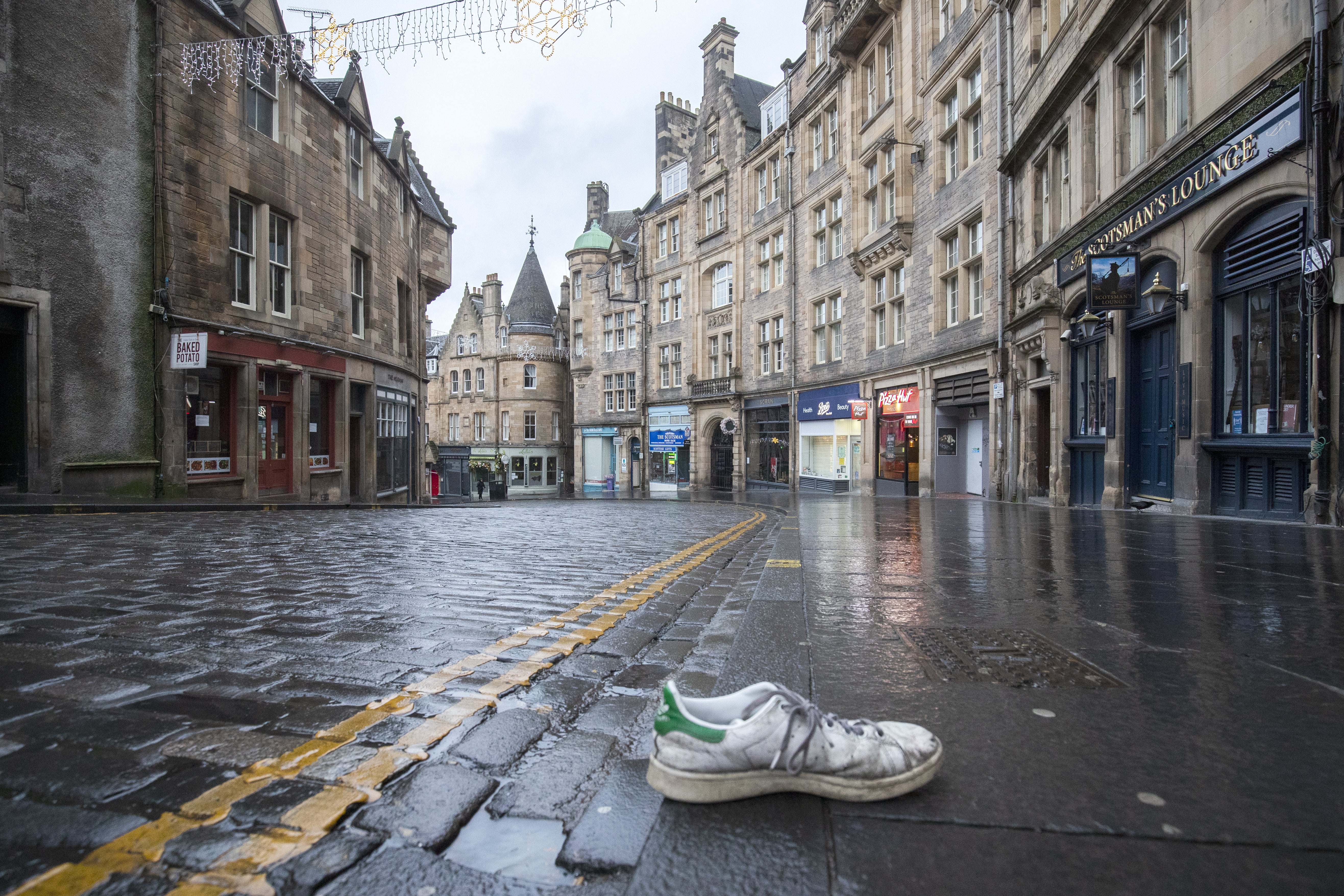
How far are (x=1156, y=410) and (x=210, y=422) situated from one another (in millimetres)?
16466

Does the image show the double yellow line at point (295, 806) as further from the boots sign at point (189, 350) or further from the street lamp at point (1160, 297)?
the boots sign at point (189, 350)

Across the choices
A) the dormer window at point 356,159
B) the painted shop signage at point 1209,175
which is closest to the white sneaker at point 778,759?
the painted shop signage at point 1209,175

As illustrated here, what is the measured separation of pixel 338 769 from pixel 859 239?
23.7 metres

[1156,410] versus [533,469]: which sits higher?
[1156,410]

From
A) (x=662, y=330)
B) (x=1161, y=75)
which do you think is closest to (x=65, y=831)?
(x=1161, y=75)

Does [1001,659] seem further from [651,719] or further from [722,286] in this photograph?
[722,286]

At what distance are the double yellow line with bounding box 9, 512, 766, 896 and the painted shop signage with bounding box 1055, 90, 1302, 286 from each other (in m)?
9.62

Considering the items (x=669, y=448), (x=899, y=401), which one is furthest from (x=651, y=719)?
(x=669, y=448)

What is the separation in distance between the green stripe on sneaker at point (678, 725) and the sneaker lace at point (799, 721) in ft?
0.36

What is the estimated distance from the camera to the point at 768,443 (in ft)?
99.0

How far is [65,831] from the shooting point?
1.56 m

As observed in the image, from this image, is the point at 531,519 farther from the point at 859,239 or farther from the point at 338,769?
the point at 859,239

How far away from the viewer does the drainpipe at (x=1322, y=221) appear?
735 centimetres

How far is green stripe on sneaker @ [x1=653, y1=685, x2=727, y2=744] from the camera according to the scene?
1.63 meters
